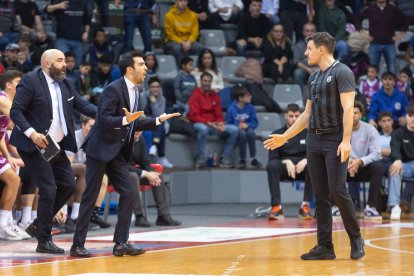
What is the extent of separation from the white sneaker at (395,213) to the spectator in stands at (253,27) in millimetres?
6540

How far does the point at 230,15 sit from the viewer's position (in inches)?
824

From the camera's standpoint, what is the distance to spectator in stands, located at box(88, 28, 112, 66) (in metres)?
18.9

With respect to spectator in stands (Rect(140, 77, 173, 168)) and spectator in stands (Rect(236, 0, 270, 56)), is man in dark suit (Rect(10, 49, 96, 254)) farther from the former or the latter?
spectator in stands (Rect(236, 0, 270, 56))

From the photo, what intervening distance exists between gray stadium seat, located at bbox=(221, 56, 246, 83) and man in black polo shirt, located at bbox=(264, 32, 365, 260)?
10266 millimetres

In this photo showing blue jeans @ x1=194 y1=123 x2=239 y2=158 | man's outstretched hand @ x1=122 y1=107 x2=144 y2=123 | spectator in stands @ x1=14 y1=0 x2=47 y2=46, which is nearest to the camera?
man's outstretched hand @ x1=122 y1=107 x2=144 y2=123

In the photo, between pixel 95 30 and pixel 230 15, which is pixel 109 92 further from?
pixel 230 15

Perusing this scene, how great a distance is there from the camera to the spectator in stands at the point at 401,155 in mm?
14492

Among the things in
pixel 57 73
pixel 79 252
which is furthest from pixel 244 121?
pixel 79 252

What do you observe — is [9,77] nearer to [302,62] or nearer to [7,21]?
[7,21]

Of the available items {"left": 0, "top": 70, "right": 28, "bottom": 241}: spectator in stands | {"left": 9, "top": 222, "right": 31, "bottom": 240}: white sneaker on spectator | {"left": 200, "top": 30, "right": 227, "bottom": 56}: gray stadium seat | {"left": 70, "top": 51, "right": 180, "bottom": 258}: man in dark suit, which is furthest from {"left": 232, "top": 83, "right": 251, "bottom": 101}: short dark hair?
{"left": 70, "top": 51, "right": 180, "bottom": 258}: man in dark suit

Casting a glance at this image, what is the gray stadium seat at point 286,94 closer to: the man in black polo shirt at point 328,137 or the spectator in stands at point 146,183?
the spectator in stands at point 146,183

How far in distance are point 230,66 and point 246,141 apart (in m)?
2.53

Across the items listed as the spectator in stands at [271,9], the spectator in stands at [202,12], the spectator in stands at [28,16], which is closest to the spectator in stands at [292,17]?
the spectator in stands at [271,9]

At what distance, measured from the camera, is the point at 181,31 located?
1983 centimetres
